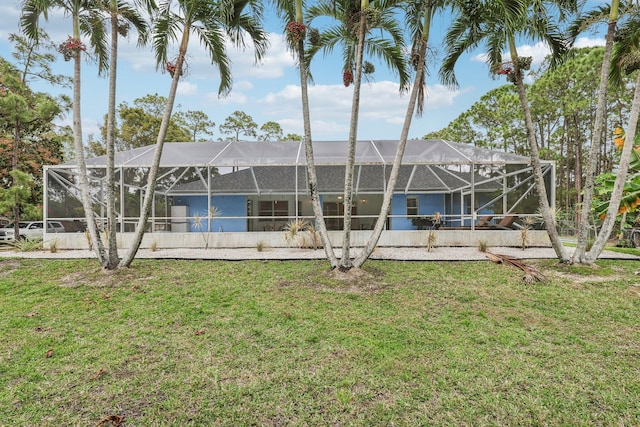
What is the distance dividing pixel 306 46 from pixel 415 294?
19.0ft

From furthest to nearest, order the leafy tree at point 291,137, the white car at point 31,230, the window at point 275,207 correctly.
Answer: the leafy tree at point 291,137 < the window at point 275,207 < the white car at point 31,230

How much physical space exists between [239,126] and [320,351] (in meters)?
31.6

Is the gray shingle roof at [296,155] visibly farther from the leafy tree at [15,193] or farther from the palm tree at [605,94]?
the palm tree at [605,94]

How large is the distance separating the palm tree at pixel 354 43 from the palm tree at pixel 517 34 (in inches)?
56.9

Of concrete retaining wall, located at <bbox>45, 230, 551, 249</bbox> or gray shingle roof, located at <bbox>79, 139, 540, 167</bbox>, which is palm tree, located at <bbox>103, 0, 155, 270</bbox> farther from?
gray shingle roof, located at <bbox>79, 139, 540, 167</bbox>

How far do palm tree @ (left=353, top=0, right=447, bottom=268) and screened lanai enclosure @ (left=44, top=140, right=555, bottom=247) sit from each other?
223 cm

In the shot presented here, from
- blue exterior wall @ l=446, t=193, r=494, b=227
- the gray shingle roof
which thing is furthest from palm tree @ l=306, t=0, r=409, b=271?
blue exterior wall @ l=446, t=193, r=494, b=227

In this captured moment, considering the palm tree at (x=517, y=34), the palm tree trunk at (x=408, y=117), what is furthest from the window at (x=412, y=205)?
the palm tree trunk at (x=408, y=117)

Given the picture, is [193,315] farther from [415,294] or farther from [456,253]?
[456,253]

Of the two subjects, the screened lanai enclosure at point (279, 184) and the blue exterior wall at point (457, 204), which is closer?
the screened lanai enclosure at point (279, 184)

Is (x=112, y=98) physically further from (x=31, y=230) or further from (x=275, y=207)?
(x=31, y=230)

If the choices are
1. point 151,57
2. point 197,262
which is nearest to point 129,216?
point 197,262

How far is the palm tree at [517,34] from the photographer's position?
638cm

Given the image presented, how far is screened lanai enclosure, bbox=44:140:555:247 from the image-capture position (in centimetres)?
1047
